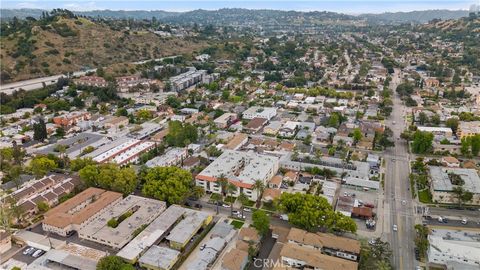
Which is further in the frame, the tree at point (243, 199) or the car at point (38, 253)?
the tree at point (243, 199)

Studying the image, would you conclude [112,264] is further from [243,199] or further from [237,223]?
[243,199]

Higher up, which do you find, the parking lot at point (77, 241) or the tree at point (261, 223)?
the tree at point (261, 223)

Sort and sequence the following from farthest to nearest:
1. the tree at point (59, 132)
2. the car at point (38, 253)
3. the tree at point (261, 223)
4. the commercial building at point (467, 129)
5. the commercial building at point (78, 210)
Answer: the tree at point (59, 132), the commercial building at point (467, 129), the commercial building at point (78, 210), the tree at point (261, 223), the car at point (38, 253)

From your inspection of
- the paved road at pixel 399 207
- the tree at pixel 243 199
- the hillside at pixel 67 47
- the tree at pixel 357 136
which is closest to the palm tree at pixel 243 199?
the tree at pixel 243 199

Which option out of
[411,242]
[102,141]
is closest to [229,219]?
[411,242]

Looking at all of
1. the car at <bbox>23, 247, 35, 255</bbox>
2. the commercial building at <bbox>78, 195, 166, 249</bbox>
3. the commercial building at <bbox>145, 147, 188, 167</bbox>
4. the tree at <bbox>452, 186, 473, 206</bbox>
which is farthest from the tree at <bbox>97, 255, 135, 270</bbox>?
the tree at <bbox>452, 186, 473, 206</bbox>

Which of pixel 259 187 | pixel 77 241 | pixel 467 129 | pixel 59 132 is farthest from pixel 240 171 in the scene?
pixel 467 129

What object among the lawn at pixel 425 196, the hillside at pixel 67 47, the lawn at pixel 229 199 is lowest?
the lawn at pixel 229 199

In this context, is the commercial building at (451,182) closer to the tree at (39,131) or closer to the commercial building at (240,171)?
the commercial building at (240,171)
